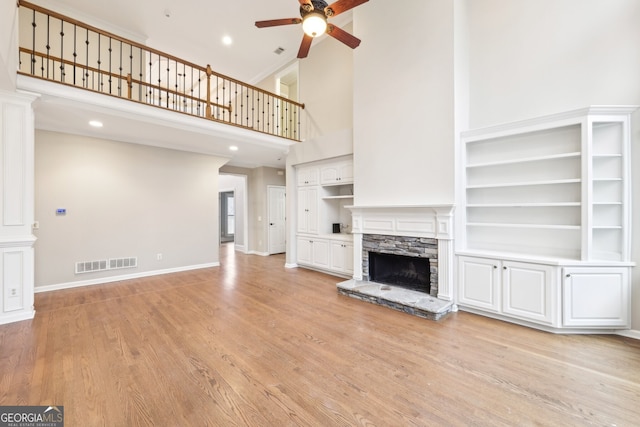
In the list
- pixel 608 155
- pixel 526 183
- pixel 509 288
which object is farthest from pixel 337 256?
pixel 608 155

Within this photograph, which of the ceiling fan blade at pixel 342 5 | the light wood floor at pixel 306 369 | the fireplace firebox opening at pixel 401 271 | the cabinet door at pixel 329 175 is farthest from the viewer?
the cabinet door at pixel 329 175

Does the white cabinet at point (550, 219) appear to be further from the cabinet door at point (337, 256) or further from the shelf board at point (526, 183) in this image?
the cabinet door at point (337, 256)

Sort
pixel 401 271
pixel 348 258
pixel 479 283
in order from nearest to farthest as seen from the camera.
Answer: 1. pixel 479 283
2. pixel 401 271
3. pixel 348 258

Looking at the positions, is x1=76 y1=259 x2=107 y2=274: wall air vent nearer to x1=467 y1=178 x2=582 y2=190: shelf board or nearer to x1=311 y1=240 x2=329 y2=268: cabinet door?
x1=311 y1=240 x2=329 y2=268: cabinet door

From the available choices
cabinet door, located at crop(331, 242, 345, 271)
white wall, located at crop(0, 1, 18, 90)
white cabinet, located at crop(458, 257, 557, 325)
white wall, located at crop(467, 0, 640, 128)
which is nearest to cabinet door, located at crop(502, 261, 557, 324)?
white cabinet, located at crop(458, 257, 557, 325)

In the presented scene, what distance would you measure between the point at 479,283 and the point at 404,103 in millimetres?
2762

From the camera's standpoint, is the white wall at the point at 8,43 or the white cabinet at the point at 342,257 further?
the white cabinet at the point at 342,257

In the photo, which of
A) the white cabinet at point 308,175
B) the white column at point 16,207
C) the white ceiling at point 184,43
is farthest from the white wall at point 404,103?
the white column at point 16,207

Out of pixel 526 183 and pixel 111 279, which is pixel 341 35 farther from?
pixel 111 279

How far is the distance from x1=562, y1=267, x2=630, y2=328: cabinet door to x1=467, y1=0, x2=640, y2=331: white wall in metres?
0.12

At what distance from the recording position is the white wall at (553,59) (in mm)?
2764

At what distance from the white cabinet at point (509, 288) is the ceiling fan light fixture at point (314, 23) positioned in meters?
3.30

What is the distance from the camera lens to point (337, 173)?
17.7 ft

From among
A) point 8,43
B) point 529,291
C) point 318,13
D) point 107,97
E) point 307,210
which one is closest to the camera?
point 8,43
